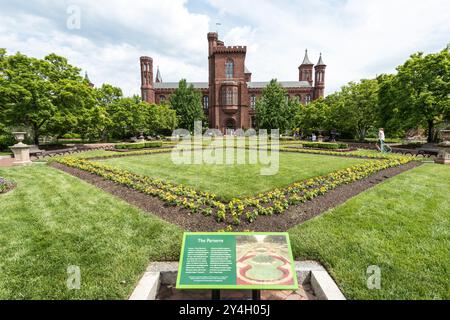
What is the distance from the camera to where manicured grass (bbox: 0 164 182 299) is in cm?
324

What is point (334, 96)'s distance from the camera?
33.3 meters

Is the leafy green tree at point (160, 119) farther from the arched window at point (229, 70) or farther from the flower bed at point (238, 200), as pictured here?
the flower bed at point (238, 200)

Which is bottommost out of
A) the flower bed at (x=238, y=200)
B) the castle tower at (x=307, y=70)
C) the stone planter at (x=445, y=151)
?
the flower bed at (x=238, y=200)

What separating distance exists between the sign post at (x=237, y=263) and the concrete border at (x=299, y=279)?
2.66 feet

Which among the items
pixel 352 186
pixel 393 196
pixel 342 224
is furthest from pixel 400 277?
pixel 352 186

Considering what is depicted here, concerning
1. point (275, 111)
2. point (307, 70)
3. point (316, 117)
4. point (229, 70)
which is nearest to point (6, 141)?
point (316, 117)

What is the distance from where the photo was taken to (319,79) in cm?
6462

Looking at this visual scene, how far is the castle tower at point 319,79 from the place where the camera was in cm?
6352

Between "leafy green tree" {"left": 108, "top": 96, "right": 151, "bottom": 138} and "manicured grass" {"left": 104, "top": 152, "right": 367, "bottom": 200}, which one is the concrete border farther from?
"leafy green tree" {"left": 108, "top": 96, "right": 151, "bottom": 138}

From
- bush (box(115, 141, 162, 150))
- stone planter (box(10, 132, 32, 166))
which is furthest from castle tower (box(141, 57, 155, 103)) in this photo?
stone planter (box(10, 132, 32, 166))

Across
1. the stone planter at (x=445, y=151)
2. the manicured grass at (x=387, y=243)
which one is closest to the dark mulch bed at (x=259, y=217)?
the manicured grass at (x=387, y=243)

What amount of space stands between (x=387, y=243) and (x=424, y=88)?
20.4 metres

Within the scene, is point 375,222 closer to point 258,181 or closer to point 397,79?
point 258,181

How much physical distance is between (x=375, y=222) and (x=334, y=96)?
107 ft
